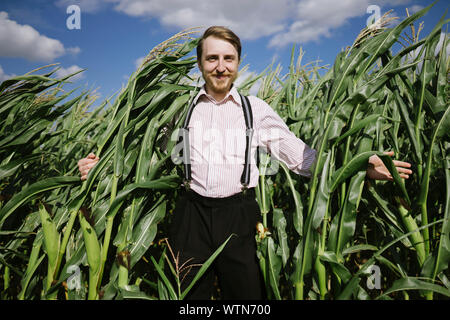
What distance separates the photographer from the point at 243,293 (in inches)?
50.2

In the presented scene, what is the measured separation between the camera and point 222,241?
127 cm

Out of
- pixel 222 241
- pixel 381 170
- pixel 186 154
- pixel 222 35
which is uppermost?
pixel 222 35

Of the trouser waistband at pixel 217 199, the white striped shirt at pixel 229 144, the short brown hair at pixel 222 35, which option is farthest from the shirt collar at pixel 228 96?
the trouser waistband at pixel 217 199

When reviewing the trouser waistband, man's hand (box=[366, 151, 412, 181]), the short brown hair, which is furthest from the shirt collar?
man's hand (box=[366, 151, 412, 181])

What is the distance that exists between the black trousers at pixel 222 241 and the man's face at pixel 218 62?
56cm

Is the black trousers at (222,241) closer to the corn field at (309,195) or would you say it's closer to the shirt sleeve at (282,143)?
the corn field at (309,195)

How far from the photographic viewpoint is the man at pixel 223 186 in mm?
1275

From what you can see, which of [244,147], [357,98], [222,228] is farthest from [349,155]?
[222,228]

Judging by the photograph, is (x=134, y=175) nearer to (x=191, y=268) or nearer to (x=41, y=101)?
(x=191, y=268)

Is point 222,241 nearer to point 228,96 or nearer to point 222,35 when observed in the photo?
point 228,96

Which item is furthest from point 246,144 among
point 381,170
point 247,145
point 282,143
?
point 381,170

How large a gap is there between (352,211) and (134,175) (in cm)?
105

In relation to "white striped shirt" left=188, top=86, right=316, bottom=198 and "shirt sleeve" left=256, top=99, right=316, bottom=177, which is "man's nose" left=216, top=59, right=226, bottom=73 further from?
"shirt sleeve" left=256, top=99, right=316, bottom=177

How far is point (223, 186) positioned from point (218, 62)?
0.60 meters
